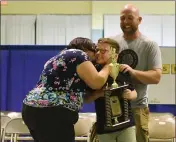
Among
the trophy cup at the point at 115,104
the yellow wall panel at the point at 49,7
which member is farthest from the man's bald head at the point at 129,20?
the yellow wall panel at the point at 49,7

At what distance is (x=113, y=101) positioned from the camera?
6.47ft

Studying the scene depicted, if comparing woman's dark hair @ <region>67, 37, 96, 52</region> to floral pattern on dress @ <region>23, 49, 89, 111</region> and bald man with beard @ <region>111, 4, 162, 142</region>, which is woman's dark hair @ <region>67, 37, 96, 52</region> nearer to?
floral pattern on dress @ <region>23, 49, 89, 111</region>

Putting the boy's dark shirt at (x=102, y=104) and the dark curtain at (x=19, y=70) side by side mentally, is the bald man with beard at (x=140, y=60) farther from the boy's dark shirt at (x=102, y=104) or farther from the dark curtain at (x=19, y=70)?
the dark curtain at (x=19, y=70)

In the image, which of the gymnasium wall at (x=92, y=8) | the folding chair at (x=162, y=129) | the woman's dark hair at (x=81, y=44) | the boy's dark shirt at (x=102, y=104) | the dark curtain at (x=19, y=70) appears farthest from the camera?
the gymnasium wall at (x=92, y=8)

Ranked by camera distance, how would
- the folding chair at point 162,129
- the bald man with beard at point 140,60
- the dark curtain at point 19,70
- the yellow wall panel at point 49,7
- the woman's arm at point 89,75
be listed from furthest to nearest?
1. the yellow wall panel at point 49,7
2. the dark curtain at point 19,70
3. the folding chair at point 162,129
4. the bald man with beard at point 140,60
5. the woman's arm at point 89,75

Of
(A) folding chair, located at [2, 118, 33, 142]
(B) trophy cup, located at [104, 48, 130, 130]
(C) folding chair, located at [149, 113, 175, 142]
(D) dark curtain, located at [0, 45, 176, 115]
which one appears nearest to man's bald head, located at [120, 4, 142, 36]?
(B) trophy cup, located at [104, 48, 130, 130]

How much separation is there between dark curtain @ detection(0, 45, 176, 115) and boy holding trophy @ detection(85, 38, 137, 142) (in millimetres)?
3590

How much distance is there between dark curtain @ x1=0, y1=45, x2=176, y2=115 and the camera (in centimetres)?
561

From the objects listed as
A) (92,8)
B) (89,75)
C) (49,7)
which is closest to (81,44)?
(89,75)

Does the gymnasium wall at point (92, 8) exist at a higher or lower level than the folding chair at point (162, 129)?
higher

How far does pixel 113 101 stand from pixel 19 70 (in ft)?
12.8

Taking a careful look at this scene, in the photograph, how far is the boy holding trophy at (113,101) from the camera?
197 cm

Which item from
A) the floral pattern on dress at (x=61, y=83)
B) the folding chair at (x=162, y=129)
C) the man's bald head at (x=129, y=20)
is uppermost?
the man's bald head at (x=129, y=20)

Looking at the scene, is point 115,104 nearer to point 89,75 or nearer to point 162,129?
point 89,75
